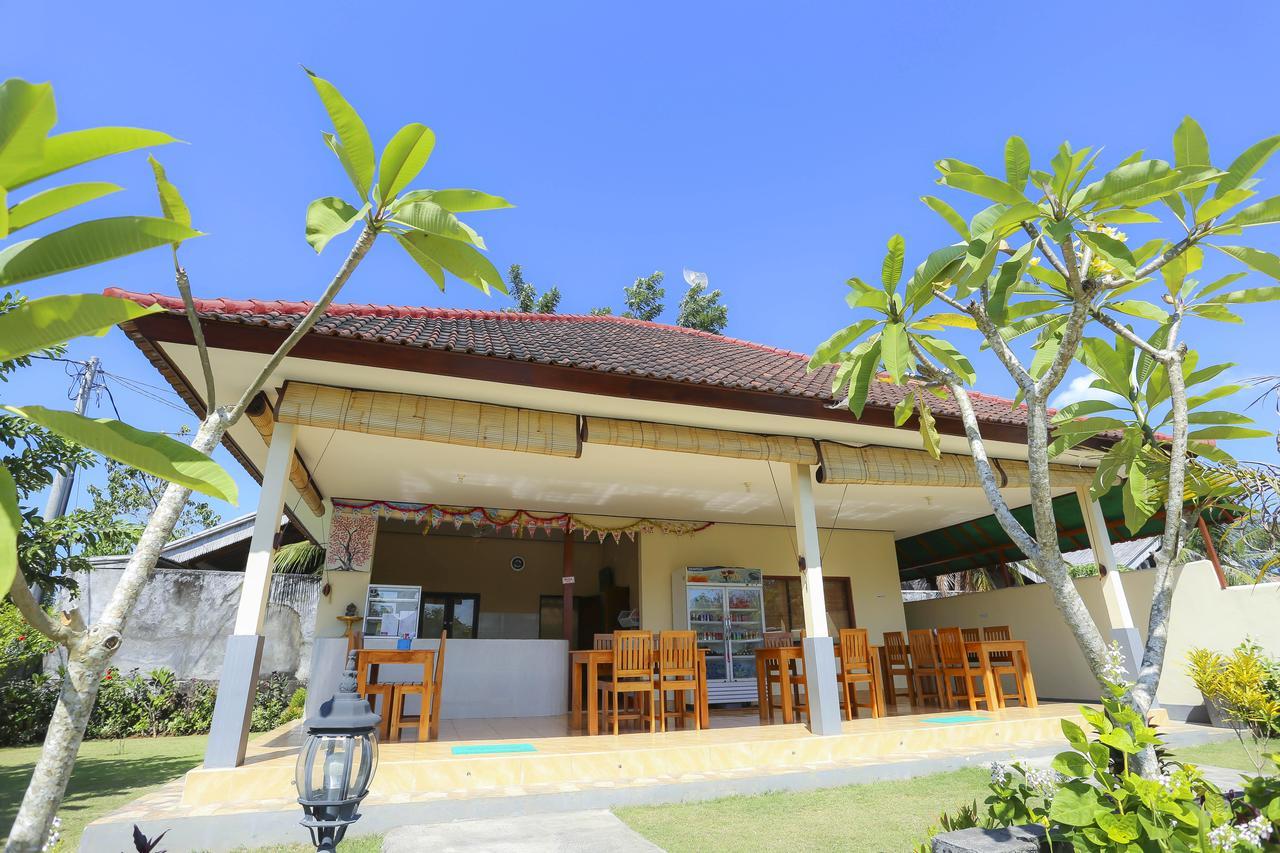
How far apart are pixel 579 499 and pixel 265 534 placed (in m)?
4.43

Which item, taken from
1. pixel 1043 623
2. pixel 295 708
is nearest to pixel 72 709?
pixel 295 708

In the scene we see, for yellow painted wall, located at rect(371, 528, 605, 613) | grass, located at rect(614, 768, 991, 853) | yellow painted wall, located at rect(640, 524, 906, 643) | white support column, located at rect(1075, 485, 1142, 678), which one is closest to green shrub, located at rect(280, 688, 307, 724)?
yellow painted wall, located at rect(371, 528, 605, 613)

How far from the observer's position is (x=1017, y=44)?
5574 millimetres

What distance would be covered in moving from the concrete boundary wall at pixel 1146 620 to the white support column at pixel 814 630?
1867 millimetres

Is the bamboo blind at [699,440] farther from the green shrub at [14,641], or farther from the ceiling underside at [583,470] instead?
the green shrub at [14,641]

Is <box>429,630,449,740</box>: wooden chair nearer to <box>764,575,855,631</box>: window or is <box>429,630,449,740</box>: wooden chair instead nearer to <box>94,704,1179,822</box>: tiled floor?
<box>94,704,1179,822</box>: tiled floor

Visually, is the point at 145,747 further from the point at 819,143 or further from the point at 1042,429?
the point at 819,143

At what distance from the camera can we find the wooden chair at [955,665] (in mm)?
6973

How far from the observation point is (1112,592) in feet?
23.5

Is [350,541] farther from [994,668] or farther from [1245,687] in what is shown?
[1245,687]

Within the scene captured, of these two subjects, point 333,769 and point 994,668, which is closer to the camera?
point 333,769

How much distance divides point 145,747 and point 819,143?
33.4ft

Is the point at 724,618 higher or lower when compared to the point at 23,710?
higher

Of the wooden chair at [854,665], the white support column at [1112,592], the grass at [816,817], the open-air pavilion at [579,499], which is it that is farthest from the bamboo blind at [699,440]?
the white support column at [1112,592]
